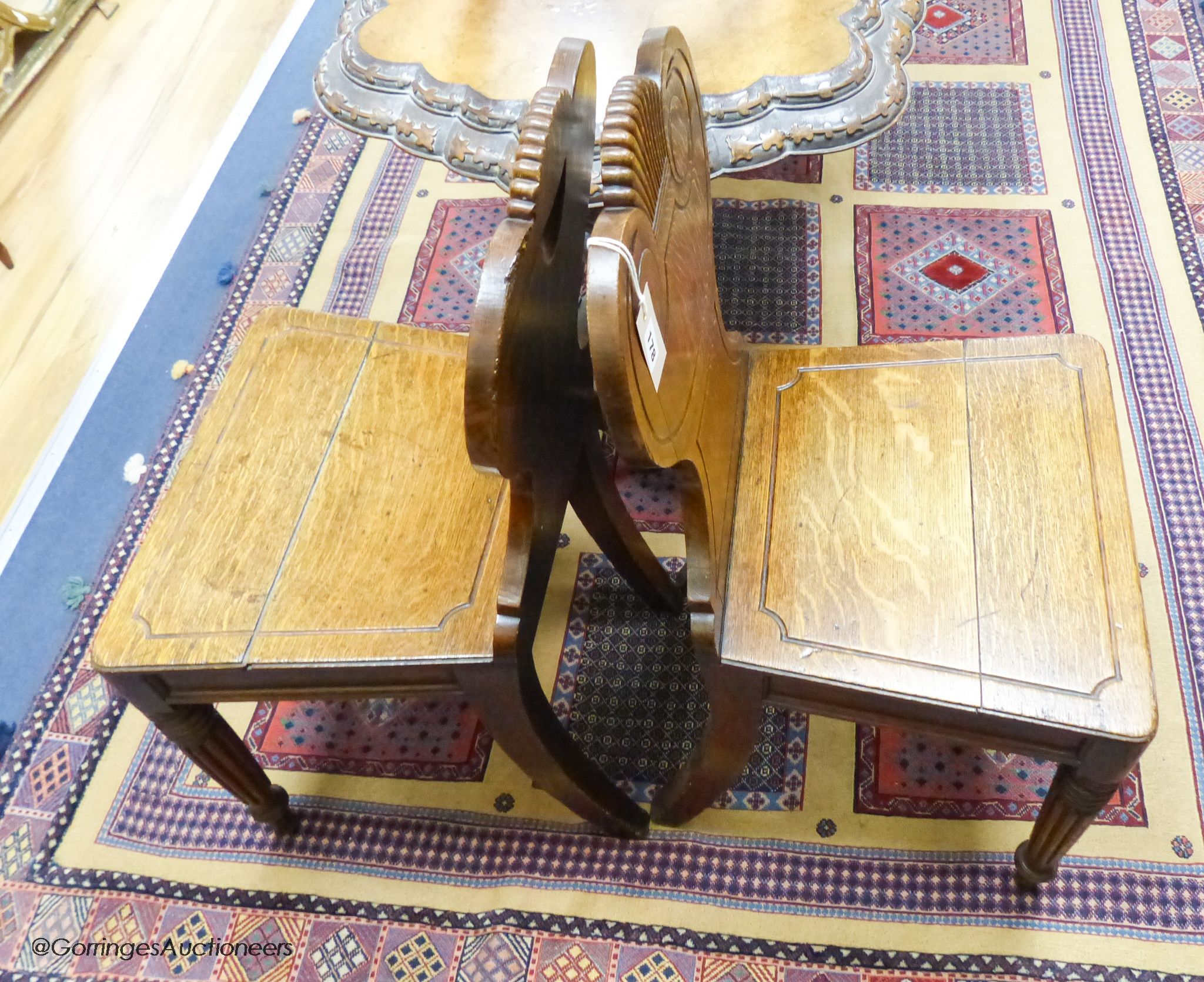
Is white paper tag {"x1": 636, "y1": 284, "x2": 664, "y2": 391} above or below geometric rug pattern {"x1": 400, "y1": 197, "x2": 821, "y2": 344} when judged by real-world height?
above

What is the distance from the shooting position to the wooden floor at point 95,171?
7.36 feet

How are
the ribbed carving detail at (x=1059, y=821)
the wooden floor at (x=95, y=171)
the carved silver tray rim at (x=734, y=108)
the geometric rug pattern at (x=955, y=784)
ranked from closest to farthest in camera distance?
the ribbed carving detail at (x=1059, y=821), the carved silver tray rim at (x=734, y=108), the geometric rug pattern at (x=955, y=784), the wooden floor at (x=95, y=171)

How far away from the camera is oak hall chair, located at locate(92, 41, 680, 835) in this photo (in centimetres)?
104

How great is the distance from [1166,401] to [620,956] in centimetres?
146

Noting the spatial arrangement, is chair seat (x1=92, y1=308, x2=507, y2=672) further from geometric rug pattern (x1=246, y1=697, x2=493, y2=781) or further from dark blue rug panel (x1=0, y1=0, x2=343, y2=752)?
dark blue rug panel (x1=0, y1=0, x2=343, y2=752)

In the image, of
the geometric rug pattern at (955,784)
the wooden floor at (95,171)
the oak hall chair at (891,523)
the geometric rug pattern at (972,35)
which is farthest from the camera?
the geometric rug pattern at (972,35)

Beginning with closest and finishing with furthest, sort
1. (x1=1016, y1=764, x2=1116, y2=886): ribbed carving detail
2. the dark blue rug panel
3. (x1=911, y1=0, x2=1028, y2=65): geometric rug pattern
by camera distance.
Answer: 1. (x1=1016, y1=764, x2=1116, y2=886): ribbed carving detail
2. the dark blue rug panel
3. (x1=911, y1=0, x2=1028, y2=65): geometric rug pattern

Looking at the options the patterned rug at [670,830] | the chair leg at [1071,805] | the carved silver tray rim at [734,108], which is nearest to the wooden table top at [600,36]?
the carved silver tray rim at [734,108]

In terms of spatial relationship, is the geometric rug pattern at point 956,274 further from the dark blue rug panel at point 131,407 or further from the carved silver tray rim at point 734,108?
the dark blue rug panel at point 131,407

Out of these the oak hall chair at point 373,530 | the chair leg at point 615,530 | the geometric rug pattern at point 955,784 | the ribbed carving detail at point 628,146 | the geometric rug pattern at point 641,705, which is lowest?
→ the geometric rug pattern at point 955,784

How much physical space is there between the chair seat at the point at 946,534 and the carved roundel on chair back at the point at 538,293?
311 mm

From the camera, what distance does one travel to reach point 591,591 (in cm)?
174

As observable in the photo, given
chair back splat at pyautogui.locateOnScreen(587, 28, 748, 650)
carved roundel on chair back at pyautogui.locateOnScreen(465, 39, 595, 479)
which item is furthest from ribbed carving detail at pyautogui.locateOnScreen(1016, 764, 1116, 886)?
carved roundel on chair back at pyautogui.locateOnScreen(465, 39, 595, 479)

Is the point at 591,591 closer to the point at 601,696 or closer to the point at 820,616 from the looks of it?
the point at 601,696
